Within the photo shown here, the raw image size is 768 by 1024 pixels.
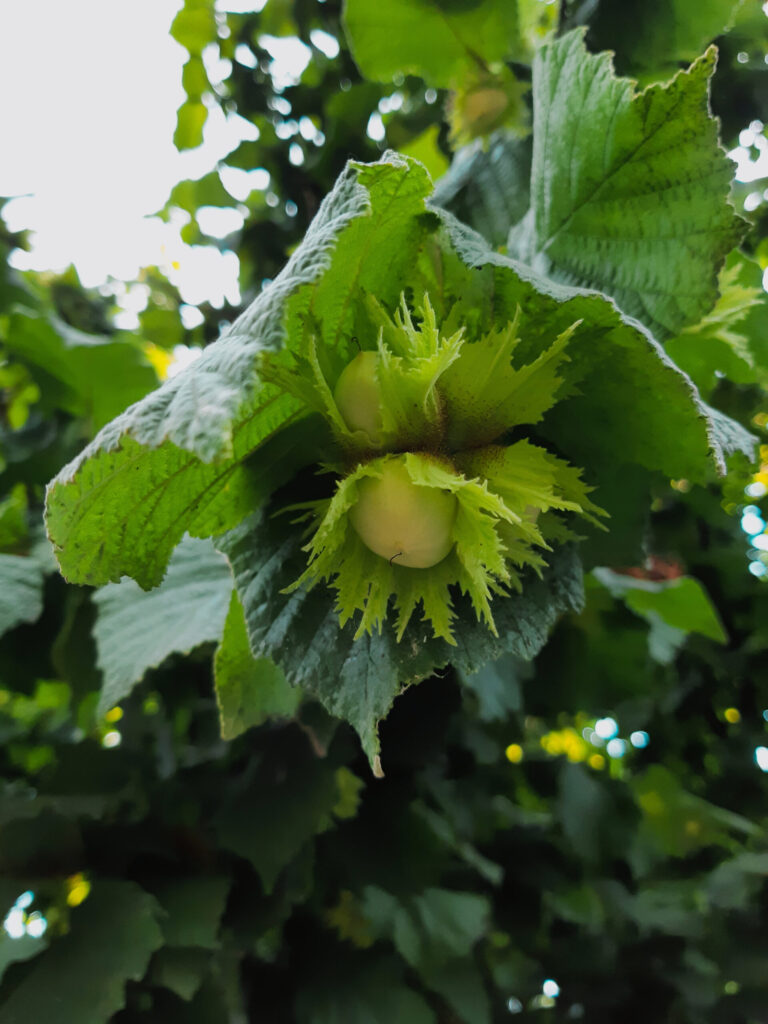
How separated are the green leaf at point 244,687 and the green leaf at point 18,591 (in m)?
0.25

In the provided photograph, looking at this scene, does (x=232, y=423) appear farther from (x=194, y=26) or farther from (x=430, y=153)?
(x=194, y=26)

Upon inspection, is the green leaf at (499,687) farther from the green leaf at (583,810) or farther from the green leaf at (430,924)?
the green leaf at (583,810)

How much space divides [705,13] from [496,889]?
4.46 feet

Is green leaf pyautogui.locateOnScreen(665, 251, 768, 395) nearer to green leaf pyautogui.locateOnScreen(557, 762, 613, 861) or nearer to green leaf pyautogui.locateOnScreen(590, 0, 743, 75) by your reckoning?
green leaf pyautogui.locateOnScreen(590, 0, 743, 75)

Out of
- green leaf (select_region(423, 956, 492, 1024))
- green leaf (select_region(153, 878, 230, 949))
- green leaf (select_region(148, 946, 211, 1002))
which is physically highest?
green leaf (select_region(153, 878, 230, 949))

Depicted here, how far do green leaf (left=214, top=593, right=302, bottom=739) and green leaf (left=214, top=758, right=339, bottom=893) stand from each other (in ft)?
0.93

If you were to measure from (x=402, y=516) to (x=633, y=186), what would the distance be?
0.26 metres

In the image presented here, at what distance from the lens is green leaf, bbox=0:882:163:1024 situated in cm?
70

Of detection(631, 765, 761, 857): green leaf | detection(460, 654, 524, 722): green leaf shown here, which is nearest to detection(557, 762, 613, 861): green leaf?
detection(631, 765, 761, 857): green leaf

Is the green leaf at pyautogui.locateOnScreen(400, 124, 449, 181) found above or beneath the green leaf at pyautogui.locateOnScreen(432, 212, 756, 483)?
above

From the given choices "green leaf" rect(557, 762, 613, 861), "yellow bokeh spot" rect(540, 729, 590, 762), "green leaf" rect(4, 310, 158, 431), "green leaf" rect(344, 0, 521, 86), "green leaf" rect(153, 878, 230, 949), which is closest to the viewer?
"green leaf" rect(344, 0, 521, 86)

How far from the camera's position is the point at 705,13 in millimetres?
634

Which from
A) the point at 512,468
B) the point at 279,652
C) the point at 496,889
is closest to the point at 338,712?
the point at 279,652

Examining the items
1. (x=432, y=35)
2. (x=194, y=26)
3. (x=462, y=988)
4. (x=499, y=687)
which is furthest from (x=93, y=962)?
(x=194, y=26)
